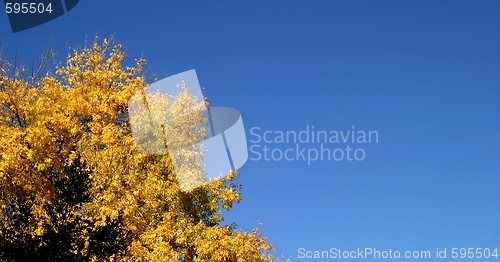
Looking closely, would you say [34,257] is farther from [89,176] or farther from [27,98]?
[27,98]

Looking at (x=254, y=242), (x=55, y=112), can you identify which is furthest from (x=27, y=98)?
(x=254, y=242)

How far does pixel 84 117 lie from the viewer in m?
30.8

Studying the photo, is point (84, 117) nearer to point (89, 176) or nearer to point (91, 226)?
point (89, 176)

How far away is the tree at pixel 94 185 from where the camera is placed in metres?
22.3

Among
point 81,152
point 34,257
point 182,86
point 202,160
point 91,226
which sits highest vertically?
point 182,86

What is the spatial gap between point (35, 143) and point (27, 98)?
3.18 meters

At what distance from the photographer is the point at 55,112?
29281 mm

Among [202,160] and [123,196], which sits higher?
[202,160]

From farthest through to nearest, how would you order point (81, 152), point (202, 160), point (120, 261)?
point (202, 160) → point (81, 152) → point (120, 261)

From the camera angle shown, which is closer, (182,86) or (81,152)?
(81,152)

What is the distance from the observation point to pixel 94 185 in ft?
80.0

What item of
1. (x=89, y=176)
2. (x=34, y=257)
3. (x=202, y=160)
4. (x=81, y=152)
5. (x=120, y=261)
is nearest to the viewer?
(x=34, y=257)

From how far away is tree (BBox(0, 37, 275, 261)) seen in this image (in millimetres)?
22281

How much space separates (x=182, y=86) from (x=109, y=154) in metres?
6.49
